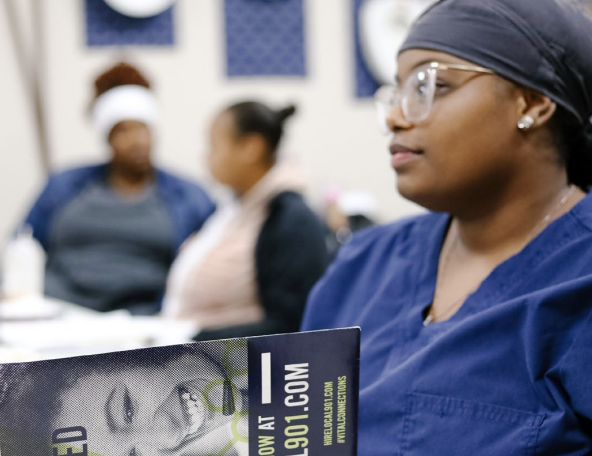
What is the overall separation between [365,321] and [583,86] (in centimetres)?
47

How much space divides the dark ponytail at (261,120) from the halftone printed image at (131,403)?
4.71 ft

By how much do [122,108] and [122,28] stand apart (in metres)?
1.25

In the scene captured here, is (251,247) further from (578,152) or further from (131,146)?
(578,152)

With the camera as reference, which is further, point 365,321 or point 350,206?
point 350,206

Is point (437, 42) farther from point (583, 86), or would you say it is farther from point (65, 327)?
point (65, 327)

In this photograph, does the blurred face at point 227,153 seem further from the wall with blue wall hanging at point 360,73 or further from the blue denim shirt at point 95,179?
the wall with blue wall hanging at point 360,73

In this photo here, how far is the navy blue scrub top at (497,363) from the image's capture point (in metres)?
0.78

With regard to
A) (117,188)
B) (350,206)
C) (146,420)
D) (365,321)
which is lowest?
(350,206)

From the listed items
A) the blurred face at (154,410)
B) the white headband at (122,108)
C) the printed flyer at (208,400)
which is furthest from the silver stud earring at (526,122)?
the white headband at (122,108)

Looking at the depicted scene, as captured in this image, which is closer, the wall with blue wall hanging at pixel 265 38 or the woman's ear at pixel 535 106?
the woman's ear at pixel 535 106

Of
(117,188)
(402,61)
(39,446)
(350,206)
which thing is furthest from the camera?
(350,206)

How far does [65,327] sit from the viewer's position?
64.5 inches

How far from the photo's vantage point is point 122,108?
267 cm

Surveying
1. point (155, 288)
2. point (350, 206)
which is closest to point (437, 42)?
point (155, 288)
